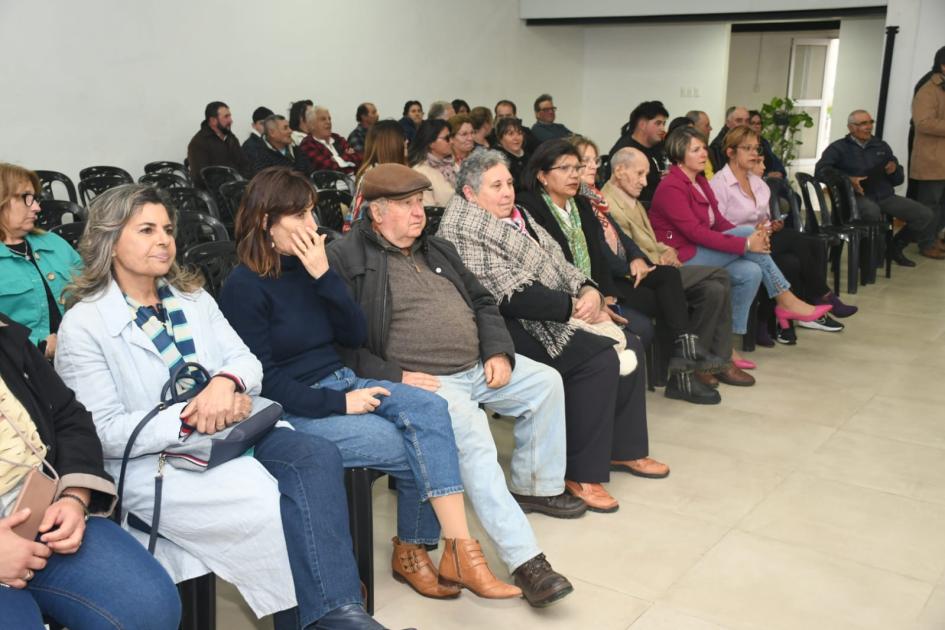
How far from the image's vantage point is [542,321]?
10.5 ft

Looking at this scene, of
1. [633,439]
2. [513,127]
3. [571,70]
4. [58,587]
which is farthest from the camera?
[571,70]

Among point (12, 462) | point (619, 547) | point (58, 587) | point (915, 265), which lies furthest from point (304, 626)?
point (915, 265)

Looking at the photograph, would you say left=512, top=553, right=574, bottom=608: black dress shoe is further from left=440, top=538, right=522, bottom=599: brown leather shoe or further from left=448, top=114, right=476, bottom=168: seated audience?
A: left=448, top=114, right=476, bottom=168: seated audience

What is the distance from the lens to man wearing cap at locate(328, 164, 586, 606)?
2.54 meters

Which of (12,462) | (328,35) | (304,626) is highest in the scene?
(328,35)

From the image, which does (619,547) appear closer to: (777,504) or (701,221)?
(777,504)

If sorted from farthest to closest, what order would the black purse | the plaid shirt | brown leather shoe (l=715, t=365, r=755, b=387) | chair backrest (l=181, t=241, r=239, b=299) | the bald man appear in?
1. the plaid shirt
2. brown leather shoe (l=715, t=365, r=755, b=387)
3. the bald man
4. chair backrest (l=181, t=241, r=239, b=299)
5. the black purse

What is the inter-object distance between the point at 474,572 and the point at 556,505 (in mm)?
676

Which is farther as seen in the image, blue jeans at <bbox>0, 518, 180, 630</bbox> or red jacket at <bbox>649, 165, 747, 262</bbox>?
red jacket at <bbox>649, 165, 747, 262</bbox>

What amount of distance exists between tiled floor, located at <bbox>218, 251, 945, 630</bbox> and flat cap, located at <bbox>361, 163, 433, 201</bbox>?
3.60ft

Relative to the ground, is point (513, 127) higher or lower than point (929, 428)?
higher

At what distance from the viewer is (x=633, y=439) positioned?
11.1 ft

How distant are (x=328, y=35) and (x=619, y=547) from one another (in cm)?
A: 813

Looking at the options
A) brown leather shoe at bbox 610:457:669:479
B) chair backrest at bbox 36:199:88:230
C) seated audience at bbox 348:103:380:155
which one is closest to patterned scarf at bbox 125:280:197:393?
brown leather shoe at bbox 610:457:669:479
